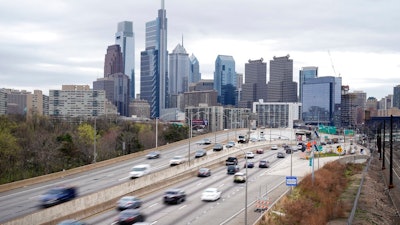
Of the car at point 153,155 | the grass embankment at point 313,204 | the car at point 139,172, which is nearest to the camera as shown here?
the grass embankment at point 313,204

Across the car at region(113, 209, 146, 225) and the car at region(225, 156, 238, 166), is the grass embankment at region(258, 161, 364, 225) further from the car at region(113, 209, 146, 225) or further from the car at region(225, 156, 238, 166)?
the car at region(225, 156, 238, 166)

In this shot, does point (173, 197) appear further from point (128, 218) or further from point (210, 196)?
point (128, 218)

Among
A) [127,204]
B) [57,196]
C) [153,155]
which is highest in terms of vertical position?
[57,196]

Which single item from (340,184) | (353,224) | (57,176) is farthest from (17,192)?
(340,184)

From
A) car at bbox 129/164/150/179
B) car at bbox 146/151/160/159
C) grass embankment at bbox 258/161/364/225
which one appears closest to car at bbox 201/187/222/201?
grass embankment at bbox 258/161/364/225

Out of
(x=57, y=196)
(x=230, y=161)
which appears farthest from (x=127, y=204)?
(x=230, y=161)

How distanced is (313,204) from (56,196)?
26968mm

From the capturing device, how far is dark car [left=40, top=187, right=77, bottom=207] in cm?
3866

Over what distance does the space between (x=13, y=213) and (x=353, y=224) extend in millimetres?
26607

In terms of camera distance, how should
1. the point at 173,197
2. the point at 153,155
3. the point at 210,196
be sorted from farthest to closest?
the point at 153,155
the point at 210,196
the point at 173,197

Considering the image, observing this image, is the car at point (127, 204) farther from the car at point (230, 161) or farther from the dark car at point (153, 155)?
the car at point (230, 161)

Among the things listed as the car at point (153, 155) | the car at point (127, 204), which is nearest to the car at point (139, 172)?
the car at point (127, 204)

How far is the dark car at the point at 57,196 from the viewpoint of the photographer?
127 ft

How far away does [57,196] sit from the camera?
129 ft
